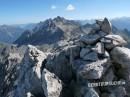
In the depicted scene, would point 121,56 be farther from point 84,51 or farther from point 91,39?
point 84,51

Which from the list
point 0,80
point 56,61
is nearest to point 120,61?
point 56,61

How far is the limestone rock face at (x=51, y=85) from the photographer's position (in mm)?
32775

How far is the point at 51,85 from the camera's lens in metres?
33.5

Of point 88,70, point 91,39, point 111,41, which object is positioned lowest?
point 88,70

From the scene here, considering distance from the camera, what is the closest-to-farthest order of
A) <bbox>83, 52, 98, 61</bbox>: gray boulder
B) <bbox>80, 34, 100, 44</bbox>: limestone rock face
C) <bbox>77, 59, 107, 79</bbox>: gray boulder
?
<bbox>77, 59, 107, 79</bbox>: gray boulder → <bbox>83, 52, 98, 61</bbox>: gray boulder → <bbox>80, 34, 100, 44</bbox>: limestone rock face

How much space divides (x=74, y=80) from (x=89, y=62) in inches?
164

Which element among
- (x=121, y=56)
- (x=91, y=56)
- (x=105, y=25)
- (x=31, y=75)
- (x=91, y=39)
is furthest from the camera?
(x=31, y=75)

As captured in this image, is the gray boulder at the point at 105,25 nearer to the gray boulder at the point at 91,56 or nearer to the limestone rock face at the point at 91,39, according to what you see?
the limestone rock face at the point at 91,39

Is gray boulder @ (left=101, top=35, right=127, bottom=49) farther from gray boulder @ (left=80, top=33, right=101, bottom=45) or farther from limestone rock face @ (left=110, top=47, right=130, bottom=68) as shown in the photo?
gray boulder @ (left=80, top=33, right=101, bottom=45)

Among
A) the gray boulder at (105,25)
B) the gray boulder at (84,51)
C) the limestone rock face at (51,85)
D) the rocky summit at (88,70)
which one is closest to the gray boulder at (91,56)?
the rocky summit at (88,70)

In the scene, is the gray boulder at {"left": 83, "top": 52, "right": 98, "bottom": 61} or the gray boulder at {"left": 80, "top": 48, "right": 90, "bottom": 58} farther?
the gray boulder at {"left": 80, "top": 48, "right": 90, "bottom": 58}

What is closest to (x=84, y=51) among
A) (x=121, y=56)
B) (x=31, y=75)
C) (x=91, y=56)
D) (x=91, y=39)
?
(x=91, y=56)

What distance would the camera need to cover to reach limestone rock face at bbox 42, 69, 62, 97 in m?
32.8

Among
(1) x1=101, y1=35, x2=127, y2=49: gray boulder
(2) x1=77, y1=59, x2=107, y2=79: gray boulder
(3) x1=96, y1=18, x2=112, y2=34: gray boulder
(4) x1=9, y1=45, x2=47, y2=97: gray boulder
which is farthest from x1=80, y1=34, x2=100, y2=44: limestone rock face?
(4) x1=9, y1=45, x2=47, y2=97: gray boulder
